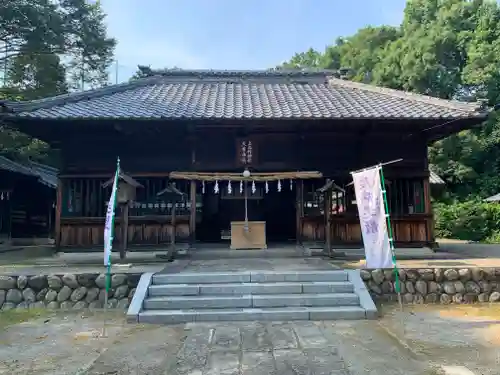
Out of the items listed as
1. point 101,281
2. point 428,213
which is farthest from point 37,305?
point 428,213

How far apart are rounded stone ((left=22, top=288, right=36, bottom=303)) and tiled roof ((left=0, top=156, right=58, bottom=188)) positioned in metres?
10.7

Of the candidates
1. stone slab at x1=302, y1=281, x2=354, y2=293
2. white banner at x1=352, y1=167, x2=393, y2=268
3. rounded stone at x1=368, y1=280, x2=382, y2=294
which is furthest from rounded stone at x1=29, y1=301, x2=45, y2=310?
rounded stone at x1=368, y1=280, x2=382, y2=294

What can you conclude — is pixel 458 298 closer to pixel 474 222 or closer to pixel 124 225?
pixel 124 225

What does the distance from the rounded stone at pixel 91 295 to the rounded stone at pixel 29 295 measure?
1.09 m

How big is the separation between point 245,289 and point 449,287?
447 cm

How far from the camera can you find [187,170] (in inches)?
465

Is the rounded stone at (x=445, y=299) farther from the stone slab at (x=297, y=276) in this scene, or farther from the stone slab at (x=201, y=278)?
the stone slab at (x=201, y=278)

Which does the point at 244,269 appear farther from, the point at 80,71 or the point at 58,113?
the point at 80,71

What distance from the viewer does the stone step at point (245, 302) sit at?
724cm

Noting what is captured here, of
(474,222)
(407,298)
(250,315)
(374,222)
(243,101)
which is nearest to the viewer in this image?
(250,315)

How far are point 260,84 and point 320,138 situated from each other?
15.5ft

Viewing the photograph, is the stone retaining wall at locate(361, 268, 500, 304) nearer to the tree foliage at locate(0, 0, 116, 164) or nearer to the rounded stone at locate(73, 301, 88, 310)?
the rounded stone at locate(73, 301, 88, 310)

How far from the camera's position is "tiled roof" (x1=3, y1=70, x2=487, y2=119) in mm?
10812

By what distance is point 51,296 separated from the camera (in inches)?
317
